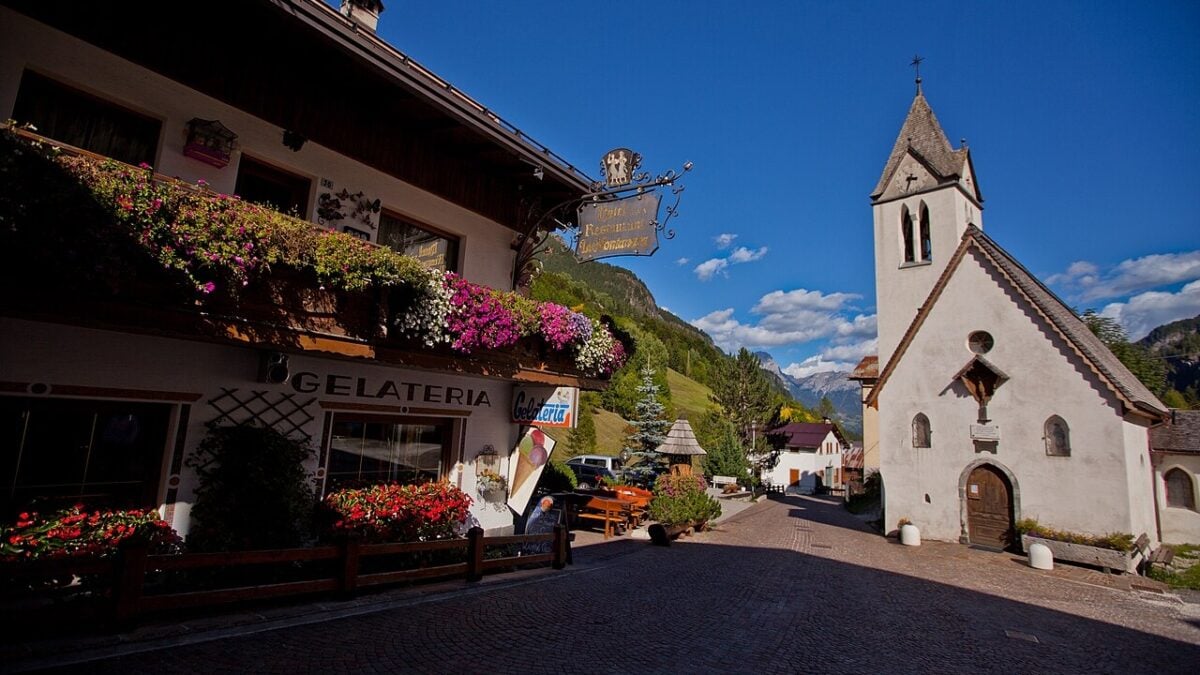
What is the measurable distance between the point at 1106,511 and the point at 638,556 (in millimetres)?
13490

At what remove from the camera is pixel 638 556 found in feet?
44.8

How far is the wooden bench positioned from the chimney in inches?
540

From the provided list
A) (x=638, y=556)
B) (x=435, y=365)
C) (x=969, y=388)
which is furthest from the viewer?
(x=969, y=388)

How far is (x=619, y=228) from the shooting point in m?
10.3

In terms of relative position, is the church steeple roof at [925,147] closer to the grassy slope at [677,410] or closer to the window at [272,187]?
the grassy slope at [677,410]

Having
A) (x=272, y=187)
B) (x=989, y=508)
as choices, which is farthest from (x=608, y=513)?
(x=989, y=508)

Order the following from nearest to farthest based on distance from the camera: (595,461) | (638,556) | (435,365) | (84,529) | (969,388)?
(84,529) → (435,365) → (638,556) → (969,388) → (595,461)

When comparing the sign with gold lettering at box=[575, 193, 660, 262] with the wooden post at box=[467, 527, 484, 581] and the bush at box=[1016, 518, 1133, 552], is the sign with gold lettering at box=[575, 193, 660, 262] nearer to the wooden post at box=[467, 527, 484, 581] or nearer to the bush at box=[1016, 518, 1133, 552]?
the wooden post at box=[467, 527, 484, 581]

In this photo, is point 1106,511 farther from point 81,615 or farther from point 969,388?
point 81,615

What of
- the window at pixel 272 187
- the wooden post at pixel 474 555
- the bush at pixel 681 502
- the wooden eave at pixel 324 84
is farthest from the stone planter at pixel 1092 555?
the window at pixel 272 187

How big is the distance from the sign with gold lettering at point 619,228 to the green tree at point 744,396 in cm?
3563

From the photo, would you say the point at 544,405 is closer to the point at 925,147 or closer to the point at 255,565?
the point at 255,565

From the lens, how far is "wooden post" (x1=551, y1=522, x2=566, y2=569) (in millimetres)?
11281

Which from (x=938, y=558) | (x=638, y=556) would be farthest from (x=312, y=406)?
(x=938, y=558)
